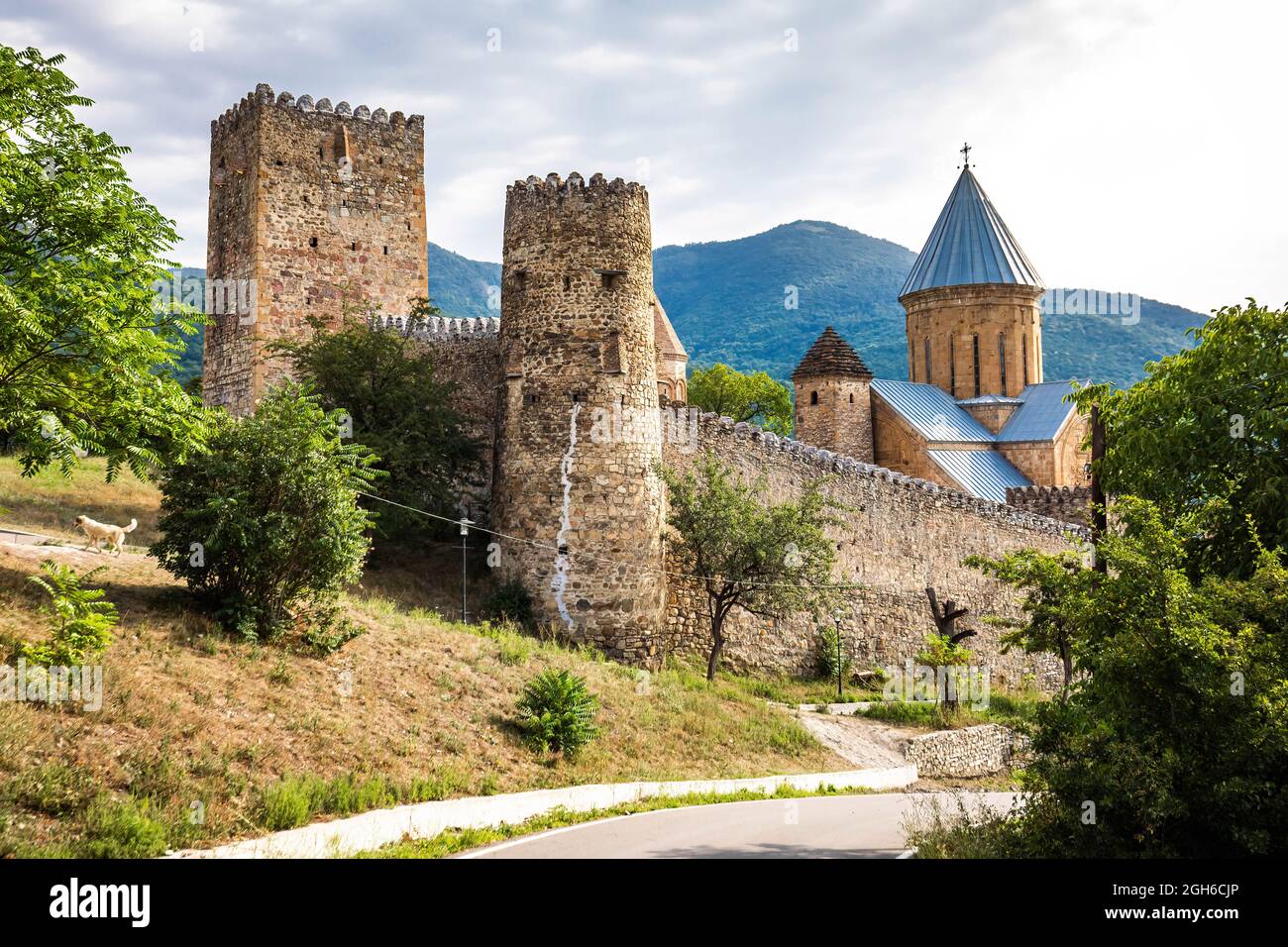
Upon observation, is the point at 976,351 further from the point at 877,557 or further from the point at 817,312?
the point at 817,312

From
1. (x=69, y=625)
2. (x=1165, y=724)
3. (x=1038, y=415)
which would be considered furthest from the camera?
(x=1038, y=415)

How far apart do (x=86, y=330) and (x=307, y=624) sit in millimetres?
4901

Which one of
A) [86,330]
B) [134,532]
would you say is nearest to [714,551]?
[134,532]

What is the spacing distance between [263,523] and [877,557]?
18.9 metres

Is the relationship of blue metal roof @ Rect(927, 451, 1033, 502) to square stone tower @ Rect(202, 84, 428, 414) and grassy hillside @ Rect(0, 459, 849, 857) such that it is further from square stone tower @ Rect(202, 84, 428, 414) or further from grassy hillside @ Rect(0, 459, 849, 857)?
grassy hillside @ Rect(0, 459, 849, 857)

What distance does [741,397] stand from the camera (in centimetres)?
5441

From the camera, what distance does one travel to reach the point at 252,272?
28312mm

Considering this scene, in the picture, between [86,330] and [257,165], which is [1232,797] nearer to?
[86,330]

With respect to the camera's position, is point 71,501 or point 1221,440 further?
point 71,501

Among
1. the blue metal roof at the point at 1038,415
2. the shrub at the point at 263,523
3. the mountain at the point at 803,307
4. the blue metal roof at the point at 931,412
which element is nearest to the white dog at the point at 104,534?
the shrub at the point at 263,523

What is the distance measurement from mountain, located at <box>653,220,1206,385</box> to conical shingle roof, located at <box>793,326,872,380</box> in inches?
2591

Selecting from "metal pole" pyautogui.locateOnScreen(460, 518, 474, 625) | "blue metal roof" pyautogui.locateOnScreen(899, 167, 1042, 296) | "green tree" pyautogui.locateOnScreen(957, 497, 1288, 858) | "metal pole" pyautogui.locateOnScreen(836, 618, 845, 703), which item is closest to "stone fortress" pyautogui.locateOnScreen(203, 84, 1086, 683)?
"metal pole" pyautogui.locateOnScreen(836, 618, 845, 703)

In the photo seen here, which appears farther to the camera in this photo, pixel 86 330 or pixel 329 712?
pixel 329 712

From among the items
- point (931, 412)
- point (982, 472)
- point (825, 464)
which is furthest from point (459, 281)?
point (825, 464)
